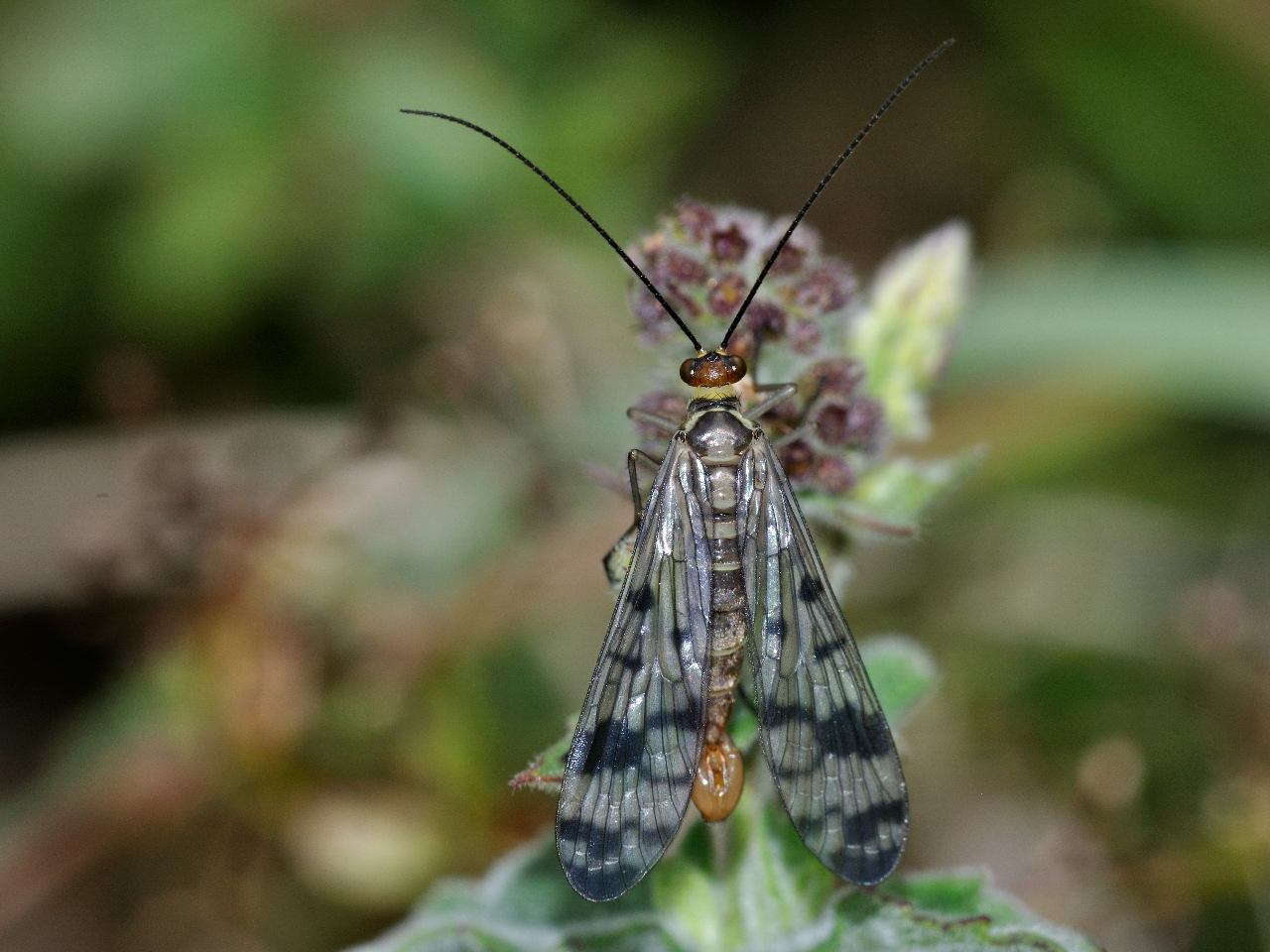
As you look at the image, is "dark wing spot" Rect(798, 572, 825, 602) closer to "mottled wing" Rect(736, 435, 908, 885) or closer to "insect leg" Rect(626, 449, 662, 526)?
"mottled wing" Rect(736, 435, 908, 885)

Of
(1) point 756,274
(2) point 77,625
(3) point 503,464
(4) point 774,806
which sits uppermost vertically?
(3) point 503,464

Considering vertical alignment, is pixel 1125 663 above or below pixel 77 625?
below

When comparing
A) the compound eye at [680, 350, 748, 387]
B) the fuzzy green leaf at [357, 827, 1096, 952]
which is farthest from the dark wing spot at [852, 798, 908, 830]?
the compound eye at [680, 350, 748, 387]

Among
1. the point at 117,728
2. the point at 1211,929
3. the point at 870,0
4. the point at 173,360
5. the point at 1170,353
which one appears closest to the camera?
the point at 1211,929

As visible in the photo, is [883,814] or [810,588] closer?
[883,814]

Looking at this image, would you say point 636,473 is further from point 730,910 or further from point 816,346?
point 730,910

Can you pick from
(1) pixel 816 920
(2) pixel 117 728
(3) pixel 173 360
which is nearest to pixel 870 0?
(3) pixel 173 360

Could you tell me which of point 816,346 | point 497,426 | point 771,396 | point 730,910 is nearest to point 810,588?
point 771,396

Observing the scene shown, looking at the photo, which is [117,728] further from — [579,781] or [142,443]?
[579,781]
